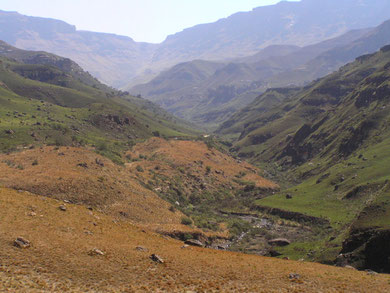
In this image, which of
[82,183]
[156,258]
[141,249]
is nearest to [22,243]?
[141,249]

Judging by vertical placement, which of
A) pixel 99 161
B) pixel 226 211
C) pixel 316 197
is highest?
pixel 99 161

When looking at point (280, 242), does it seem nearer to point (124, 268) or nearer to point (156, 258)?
point (156, 258)

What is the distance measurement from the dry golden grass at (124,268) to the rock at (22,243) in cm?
50

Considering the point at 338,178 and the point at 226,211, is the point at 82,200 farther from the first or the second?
the point at 338,178

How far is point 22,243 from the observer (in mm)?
33375

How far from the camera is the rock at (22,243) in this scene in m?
33.0

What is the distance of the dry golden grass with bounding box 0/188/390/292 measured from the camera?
29.8 metres

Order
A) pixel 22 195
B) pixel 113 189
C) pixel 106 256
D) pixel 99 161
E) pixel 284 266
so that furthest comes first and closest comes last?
pixel 99 161, pixel 113 189, pixel 22 195, pixel 284 266, pixel 106 256

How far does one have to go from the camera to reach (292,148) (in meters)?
195

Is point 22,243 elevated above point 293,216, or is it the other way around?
point 22,243

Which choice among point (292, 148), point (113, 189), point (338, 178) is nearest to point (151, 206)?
point (113, 189)

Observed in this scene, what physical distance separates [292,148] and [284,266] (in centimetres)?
16539

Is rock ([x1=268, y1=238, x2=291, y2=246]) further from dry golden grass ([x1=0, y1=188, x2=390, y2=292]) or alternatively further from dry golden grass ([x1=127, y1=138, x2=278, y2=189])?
dry golden grass ([x1=127, y1=138, x2=278, y2=189])

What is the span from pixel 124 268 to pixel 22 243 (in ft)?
35.0
